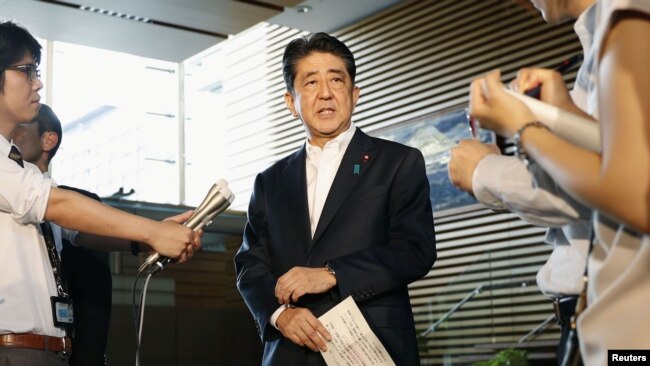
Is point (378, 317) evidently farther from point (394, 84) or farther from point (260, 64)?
point (260, 64)

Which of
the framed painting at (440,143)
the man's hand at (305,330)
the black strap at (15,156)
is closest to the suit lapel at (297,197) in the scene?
the man's hand at (305,330)

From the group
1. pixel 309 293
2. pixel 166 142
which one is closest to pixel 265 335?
pixel 309 293

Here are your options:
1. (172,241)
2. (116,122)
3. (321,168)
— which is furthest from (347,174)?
(116,122)

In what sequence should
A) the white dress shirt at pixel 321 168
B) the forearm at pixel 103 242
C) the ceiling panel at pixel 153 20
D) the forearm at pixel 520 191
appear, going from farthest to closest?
1. the ceiling panel at pixel 153 20
2. the forearm at pixel 103 242
3. the white dress shirt at pixel 321 168
4. the forearm at pixel 520 191

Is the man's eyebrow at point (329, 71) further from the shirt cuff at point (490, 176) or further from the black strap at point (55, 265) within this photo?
the shirt cuff at point (490, 176)

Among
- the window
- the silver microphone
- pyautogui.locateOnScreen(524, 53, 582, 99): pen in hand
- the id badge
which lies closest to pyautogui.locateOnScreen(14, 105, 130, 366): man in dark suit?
the id badge

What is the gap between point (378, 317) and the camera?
258 cm

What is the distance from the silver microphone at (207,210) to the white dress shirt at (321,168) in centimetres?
34

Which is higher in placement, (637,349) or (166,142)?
(166,142)

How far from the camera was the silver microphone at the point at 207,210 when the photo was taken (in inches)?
98.7

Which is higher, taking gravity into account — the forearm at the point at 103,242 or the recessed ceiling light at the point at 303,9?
the recessed ceiling light at the point at 303,9

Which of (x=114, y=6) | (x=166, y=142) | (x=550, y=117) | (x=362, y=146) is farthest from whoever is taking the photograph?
(x=166, y=142)

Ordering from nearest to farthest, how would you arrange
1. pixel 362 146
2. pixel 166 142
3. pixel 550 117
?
1. pixel 550 117
2. pixel 362 146
3. pixel 166 142

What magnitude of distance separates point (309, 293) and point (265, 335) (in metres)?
0.23
